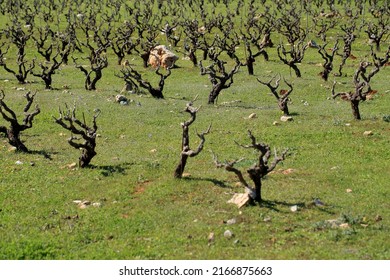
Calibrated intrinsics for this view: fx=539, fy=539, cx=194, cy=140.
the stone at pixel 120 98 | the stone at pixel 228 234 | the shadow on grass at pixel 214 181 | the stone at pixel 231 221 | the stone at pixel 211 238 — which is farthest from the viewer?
the stone at pixel 120 98

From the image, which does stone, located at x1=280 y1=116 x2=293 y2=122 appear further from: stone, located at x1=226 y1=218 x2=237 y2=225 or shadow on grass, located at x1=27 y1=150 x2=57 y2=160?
stone, located at x1=226 y1=218 x2=237 y2=225

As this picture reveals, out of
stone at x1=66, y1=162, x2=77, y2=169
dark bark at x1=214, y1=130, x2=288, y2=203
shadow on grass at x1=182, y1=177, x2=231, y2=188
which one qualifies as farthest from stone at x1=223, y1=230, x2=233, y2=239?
stone at x1=66, y1=162, x2=77, y2=169

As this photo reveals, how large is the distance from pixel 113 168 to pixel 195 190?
4786 millimetres

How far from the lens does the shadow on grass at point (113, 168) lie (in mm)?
21430

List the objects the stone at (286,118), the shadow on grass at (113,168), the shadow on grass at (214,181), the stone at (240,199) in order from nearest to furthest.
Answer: the stone at (240,199) < the shadow on grass at (214,181) < the shadow on grass at (113,168) < the stone at (286,118)

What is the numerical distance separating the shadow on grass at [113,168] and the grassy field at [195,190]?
0.26 feet

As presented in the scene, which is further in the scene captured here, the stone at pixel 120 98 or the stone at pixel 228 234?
the stone at pixel 120 98

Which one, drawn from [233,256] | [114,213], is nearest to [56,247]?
[114,213]

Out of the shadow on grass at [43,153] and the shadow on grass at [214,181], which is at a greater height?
the shadow on grass at [214,181]

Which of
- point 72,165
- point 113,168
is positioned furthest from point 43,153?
point 113,168

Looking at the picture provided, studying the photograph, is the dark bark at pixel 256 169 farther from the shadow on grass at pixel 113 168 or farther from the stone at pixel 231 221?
the shadow on grass at pixel 113 168

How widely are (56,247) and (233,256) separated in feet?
16.0

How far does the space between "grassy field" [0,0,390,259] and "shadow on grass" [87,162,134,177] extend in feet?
0.26

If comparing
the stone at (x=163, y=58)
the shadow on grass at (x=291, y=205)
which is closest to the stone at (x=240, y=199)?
the shadow on grass at (x=291, y=205)
